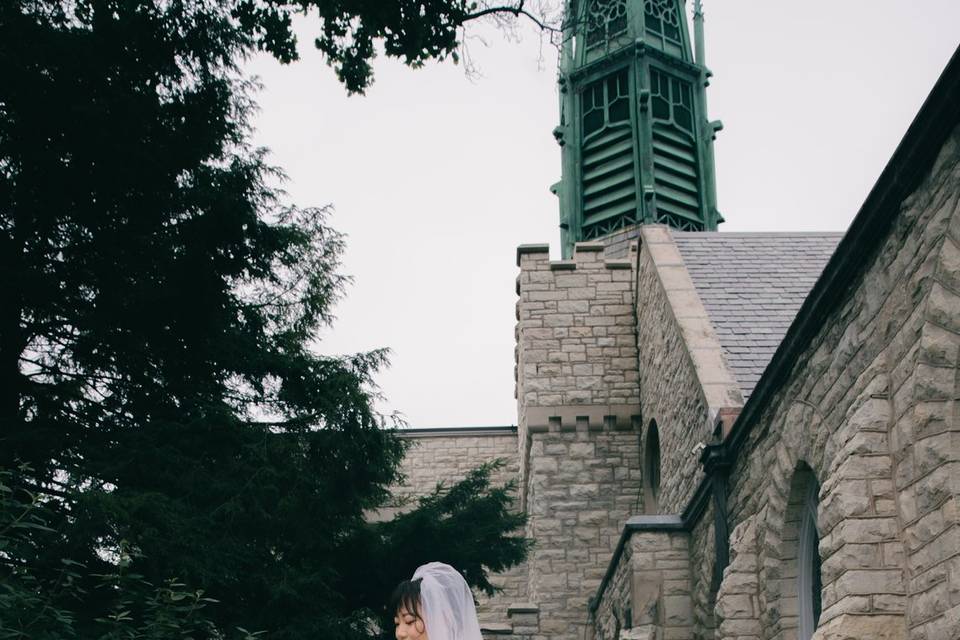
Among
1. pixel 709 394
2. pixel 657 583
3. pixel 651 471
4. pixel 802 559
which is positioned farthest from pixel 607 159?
pixel 802 559

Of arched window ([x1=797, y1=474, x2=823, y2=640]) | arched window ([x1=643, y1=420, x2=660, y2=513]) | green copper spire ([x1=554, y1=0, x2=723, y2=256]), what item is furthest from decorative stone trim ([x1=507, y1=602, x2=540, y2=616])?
green copper spire ([x1=554, y1=0, x2=723, y2=256])

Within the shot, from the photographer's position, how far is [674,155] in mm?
27062

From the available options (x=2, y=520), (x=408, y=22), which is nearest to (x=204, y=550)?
(x=2, y=520)

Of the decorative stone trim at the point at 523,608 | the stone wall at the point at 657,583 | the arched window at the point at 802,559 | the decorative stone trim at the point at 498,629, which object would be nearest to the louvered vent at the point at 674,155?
the decorative stone trim at the point at 523,608

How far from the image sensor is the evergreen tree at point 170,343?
10.6 metres

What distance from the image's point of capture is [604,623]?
1587 cm

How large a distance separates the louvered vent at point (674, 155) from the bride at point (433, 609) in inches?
838

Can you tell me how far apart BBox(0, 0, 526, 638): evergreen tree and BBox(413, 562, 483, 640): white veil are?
5.13 meters

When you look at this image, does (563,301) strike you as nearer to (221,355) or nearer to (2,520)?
(221,355)

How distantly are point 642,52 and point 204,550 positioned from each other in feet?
64.8

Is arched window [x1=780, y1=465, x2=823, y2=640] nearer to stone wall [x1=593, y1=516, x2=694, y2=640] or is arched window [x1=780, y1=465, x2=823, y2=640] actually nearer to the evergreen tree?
stone wall [x1=593, y1=516, x2=694, y2=640]

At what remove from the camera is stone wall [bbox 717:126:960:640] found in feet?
20.0

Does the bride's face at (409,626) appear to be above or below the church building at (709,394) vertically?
below

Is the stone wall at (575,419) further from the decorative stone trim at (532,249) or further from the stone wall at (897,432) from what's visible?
the stone wall at (897,432)
